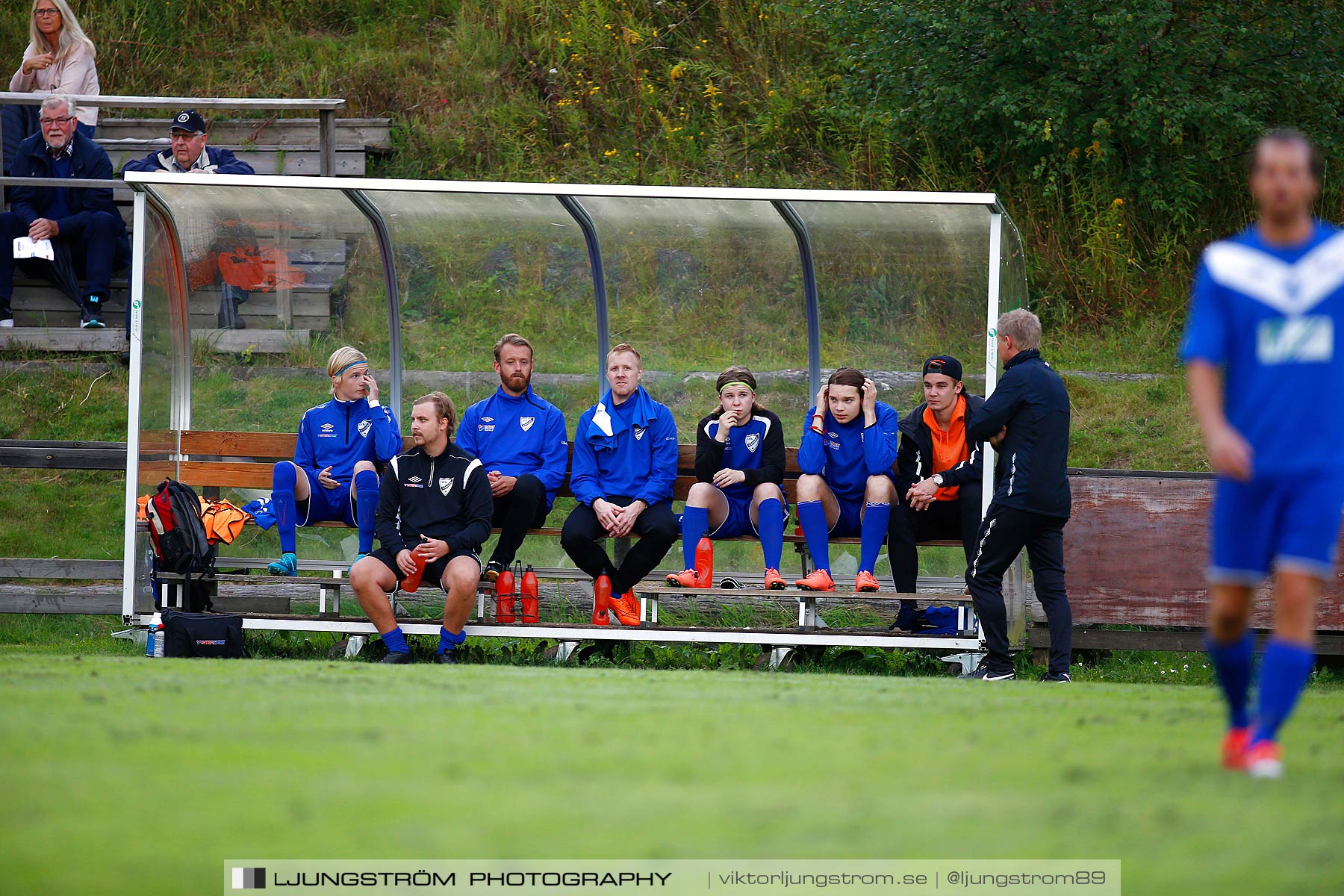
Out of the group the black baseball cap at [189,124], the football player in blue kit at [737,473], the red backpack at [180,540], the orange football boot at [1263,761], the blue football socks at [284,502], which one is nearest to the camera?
the orange football boot at [1263,761]

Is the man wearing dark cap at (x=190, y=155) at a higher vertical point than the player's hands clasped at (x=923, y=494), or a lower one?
higher

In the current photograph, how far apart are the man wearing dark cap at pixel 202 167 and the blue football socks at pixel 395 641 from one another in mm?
2823

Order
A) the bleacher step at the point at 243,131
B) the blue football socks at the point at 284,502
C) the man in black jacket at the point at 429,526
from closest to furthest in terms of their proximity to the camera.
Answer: the man in black jacket at the point at 429,526 < the blue football socks at the point at 284,502 < the bleacher step at the point at 243,131

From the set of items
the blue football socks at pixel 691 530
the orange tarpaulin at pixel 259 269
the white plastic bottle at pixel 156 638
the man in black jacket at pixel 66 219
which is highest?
the man in black jacket at pixel 66 219

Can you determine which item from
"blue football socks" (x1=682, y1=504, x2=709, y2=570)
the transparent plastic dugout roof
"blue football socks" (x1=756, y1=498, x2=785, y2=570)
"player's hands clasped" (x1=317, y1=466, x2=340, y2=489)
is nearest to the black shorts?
"player's hands clasped" (x1=317, y1=466, x2=340, y2=489)

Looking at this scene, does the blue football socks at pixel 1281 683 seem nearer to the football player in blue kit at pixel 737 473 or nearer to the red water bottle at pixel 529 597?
the football player in blue kit at pixel 737 473

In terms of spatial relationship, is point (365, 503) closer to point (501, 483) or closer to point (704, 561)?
point (501, 483)

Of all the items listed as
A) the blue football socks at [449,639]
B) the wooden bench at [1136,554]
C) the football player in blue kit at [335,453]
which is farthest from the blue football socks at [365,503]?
the wooden bench at [1136,554]

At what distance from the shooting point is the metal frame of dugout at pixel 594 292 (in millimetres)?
7543

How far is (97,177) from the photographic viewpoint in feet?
37.7

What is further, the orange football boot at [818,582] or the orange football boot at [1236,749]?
the orange football boot at [818,582]

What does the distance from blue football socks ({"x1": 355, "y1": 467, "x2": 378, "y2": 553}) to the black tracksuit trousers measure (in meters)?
3.47

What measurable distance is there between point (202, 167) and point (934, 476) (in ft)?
18.7

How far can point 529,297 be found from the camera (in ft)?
30.1
